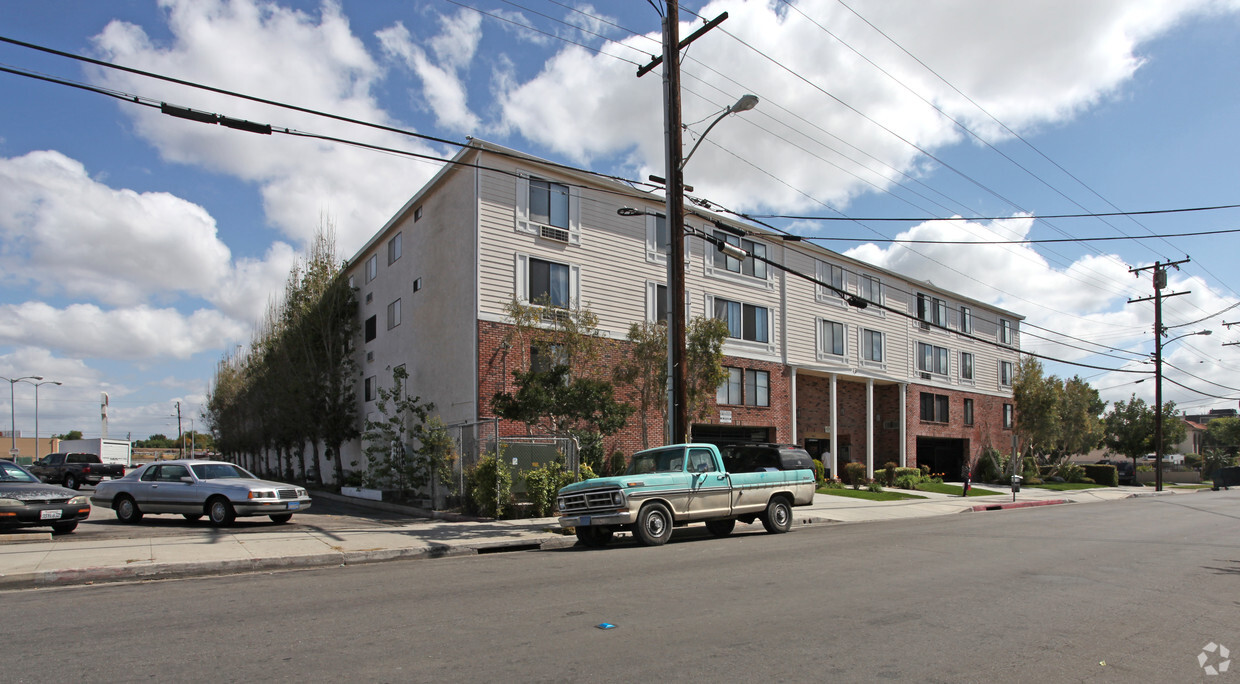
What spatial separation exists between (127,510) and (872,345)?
30.4 metres

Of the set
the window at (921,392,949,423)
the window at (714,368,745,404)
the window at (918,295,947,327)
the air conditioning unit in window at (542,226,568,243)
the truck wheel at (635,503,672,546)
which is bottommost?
the truck wheel at (635,503,672,546)

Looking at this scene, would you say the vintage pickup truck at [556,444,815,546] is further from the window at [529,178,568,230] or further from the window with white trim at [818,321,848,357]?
the window with white trim at [818,321,848,357]

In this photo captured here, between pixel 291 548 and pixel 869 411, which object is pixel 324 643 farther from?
pixel 869 411

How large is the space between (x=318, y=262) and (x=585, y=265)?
1427 cm

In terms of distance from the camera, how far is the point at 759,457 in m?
20.4

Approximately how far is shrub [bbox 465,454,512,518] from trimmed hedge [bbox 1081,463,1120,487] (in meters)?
40.0

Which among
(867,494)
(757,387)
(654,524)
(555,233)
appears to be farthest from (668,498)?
(867,494)

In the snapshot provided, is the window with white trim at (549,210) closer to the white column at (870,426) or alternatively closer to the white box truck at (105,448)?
the white column at (870,426)

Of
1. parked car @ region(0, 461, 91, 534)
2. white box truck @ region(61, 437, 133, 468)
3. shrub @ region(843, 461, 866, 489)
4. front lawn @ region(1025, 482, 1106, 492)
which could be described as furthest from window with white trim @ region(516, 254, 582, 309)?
white box truck @ region(61, 437, 133, 468)

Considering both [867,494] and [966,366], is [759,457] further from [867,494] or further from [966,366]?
[966,366]

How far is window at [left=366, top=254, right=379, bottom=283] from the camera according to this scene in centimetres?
3195

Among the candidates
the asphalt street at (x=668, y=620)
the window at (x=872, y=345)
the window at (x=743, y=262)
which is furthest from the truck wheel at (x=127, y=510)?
the window at (x=872, y=345)

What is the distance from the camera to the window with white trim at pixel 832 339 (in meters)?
33.5

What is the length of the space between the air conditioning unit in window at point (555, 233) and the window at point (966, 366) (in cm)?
2881
